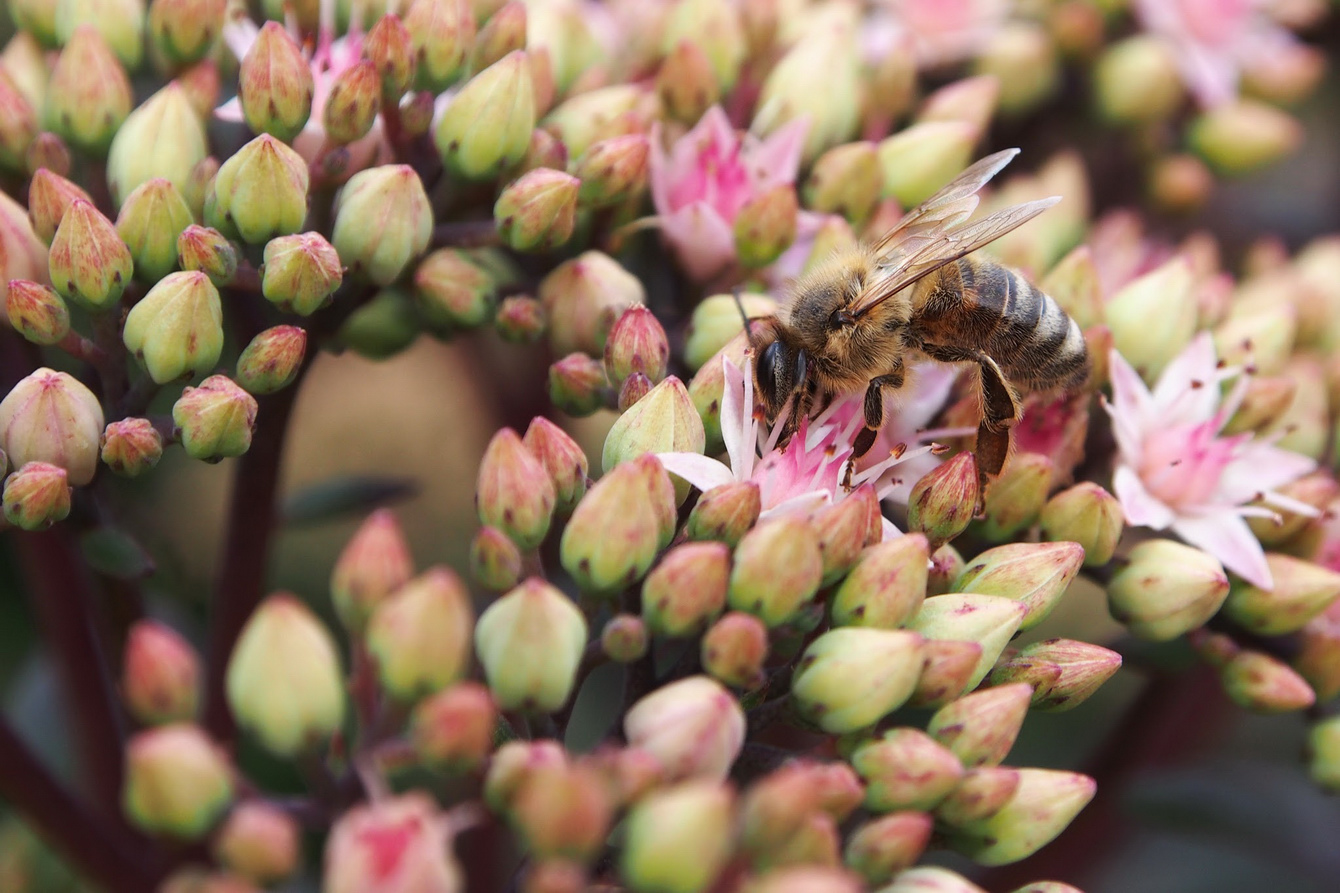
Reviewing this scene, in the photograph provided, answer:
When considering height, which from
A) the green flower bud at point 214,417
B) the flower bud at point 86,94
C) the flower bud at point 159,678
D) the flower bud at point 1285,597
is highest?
the flower bud at point 86,94

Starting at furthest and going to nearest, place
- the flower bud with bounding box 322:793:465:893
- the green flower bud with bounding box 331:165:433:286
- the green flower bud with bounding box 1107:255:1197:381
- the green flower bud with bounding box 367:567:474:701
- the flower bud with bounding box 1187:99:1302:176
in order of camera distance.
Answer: the flower bud with bounding box 1187:99:1302:176
the green flower bud with bounding box 1107:255:1197:381
the green flower bud with bounding box 331:165:433:286
the green flower bud with bounding box 367:567:474:701
the flower bud with bounding box 322:793:465:893

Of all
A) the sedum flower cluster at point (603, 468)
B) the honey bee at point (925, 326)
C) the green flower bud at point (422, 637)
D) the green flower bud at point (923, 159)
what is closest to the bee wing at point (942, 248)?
the honey bee at point (925, 326)

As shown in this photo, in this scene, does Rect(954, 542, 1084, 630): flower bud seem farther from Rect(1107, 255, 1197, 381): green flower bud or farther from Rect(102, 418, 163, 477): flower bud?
Rect(102, 418, 163, 477): flower bud

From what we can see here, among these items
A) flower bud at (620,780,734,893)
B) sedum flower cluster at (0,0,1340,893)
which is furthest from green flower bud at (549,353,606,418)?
flower bud at (620,780,734,893)

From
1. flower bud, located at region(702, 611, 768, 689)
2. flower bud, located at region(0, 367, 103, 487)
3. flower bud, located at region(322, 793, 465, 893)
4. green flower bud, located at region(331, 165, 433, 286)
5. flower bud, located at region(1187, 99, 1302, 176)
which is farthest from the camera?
flower bud, located at region(1187, 99, 1302, 176)

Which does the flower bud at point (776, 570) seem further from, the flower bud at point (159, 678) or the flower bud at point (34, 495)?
the flower bud at point (34, 495)

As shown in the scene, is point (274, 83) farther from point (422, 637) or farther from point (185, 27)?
point (422, 637)
